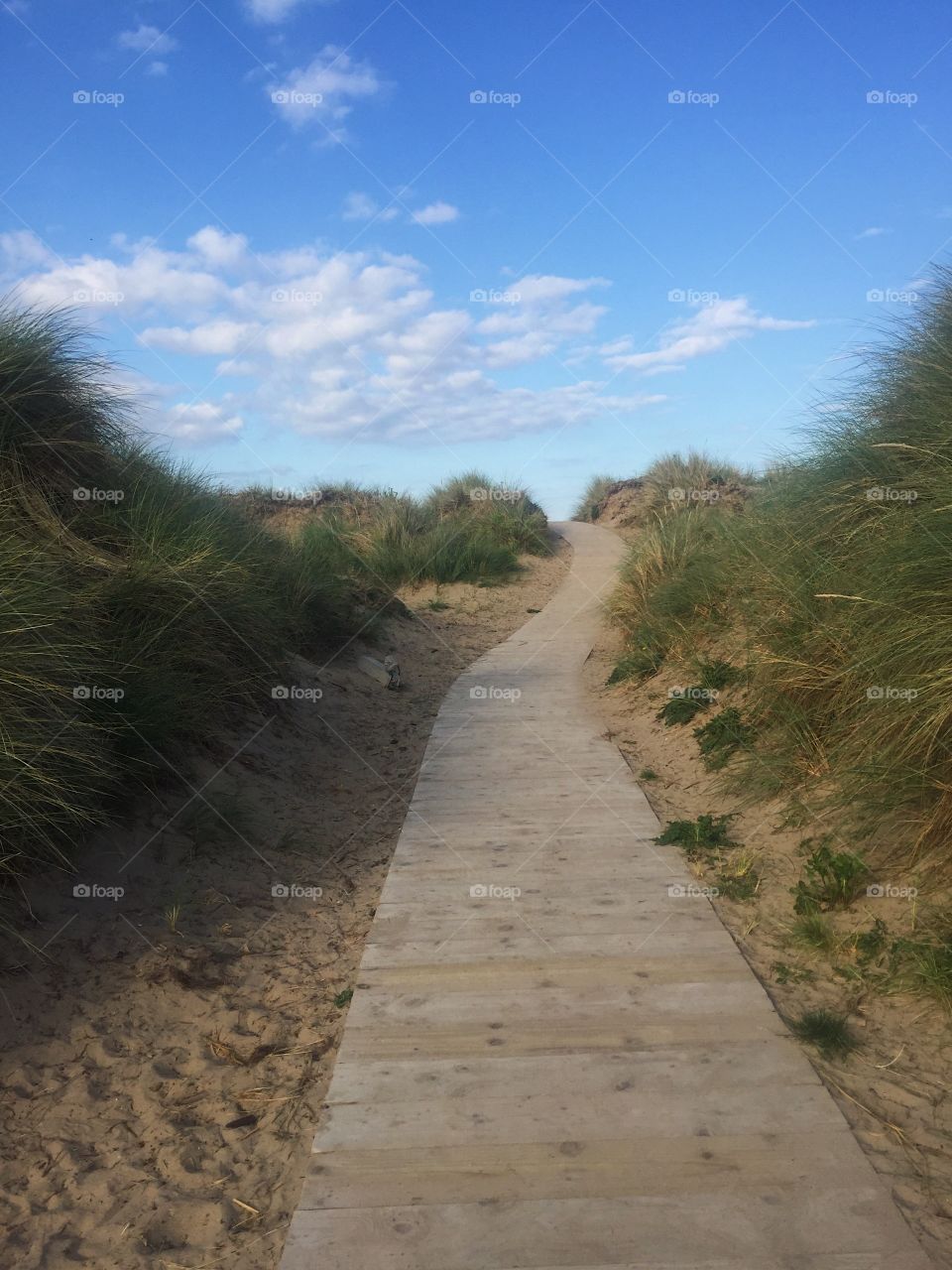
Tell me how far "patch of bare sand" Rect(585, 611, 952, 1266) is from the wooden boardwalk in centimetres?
10

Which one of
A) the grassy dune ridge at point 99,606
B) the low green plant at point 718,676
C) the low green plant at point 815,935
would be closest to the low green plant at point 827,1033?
the low green plant at point 815,935

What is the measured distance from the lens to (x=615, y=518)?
31.0m

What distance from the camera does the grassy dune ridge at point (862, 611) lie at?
450 cm

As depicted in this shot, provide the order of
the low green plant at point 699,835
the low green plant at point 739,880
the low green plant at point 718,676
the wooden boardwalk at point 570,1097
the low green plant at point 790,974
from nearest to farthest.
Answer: the wooden boardwalk at point 570,1097
the low green plant at point 790,974
the low green plant at point 739,880
the low green plant at point 699,835
the low green plant at point 718,676

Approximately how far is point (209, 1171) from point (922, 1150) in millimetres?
2327

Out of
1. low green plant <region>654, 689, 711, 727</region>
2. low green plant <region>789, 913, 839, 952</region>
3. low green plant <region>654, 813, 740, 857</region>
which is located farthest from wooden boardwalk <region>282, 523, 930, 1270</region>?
low green plant <region>654, 689, 711, 727</region>

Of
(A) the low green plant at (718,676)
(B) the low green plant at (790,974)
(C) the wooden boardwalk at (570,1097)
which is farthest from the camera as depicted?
(A) the low green plant at (718,676)

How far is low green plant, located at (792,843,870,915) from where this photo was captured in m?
4.55

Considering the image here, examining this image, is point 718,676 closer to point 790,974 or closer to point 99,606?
point 790,974

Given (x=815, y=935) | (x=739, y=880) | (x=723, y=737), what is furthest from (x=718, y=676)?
(x=815, y=935)

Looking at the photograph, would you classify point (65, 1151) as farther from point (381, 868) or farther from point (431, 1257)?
point (381, 868)

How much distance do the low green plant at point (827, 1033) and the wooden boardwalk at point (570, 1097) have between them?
12cm

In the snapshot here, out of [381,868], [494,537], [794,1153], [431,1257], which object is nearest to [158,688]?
[381,868]

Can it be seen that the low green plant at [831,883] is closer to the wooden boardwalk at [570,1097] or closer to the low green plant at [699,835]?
the wooden boardwalk at [570,1097]
